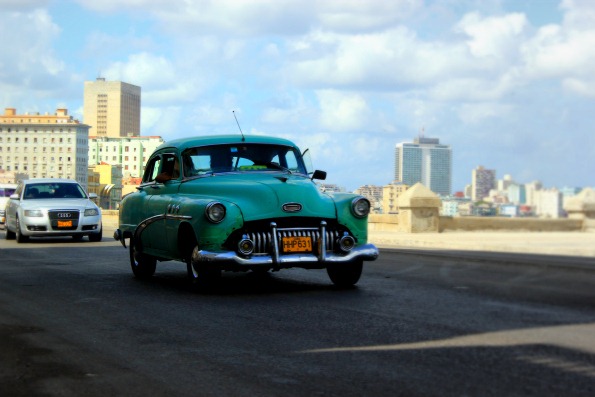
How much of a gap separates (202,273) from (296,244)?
45.9 inches

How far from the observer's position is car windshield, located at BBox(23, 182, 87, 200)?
25056mm

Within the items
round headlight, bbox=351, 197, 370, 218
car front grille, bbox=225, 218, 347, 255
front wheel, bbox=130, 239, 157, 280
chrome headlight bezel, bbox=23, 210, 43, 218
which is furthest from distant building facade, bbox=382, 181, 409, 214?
car front grille, bbox=225, 218, 347, 255

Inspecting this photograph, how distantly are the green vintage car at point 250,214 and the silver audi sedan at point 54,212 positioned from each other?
1148cm

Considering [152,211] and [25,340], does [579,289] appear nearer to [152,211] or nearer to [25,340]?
[152,211]

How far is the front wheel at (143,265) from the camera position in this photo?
43.9ft

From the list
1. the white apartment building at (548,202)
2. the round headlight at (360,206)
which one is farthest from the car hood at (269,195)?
the white apartment building at (548,202)

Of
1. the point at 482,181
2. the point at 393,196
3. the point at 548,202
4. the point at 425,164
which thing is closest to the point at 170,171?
the point at 482,181

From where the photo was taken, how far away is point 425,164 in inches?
1268

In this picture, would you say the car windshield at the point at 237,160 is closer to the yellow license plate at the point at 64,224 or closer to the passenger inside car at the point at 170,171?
the passenger inside car at the point at 170,171

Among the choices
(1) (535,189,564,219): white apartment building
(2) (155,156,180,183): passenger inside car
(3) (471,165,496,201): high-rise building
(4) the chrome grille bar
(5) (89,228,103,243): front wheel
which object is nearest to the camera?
(4) the chrome grille bar

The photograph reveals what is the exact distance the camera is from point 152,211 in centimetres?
1279

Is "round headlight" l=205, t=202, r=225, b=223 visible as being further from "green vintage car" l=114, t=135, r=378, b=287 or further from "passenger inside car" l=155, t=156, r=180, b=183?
"passenger inside car" l=155, t=156, r=180, b=183

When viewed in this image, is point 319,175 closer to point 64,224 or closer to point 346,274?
point 346,274

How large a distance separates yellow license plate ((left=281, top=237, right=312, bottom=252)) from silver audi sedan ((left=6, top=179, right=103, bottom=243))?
13941 mm
